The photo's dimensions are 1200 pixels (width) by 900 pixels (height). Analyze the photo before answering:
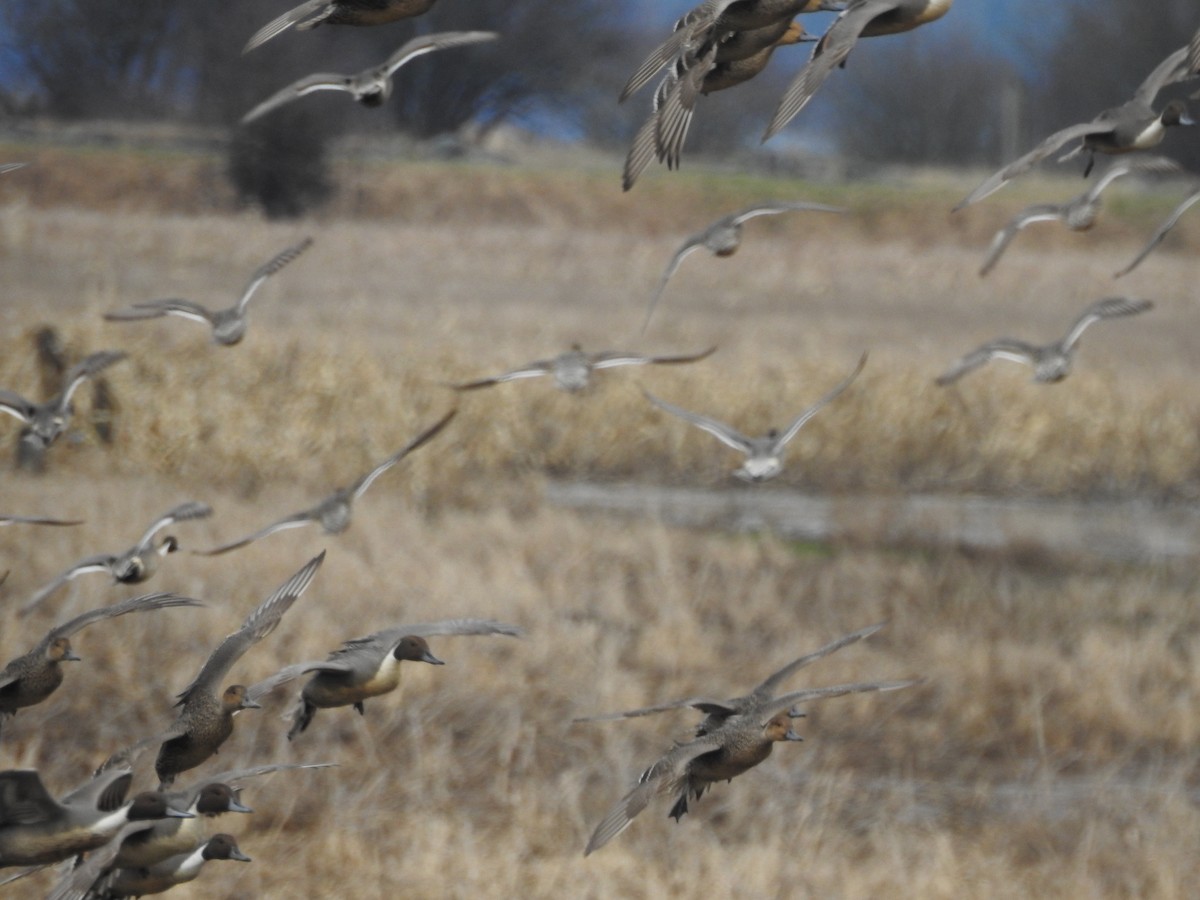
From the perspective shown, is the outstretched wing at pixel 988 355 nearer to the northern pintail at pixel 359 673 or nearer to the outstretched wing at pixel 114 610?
the northern pintail at pixel 359 673

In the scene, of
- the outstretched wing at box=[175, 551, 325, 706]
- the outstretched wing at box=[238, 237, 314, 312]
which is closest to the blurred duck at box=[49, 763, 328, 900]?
the outstretched wing at box=[175, 551, 325, 706]

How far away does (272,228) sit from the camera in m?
24.8

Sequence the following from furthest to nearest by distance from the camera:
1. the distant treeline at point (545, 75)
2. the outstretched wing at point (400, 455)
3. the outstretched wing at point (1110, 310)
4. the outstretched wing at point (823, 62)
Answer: the distant treeline at point (545, 75)
the outstretched wing at point (1110, 310)
the outstretched wing at point (400, 455)
the outstretched wing at point (823, 62)

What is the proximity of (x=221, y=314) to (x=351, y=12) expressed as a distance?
275 centimetres

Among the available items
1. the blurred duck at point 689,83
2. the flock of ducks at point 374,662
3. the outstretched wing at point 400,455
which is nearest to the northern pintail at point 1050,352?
the flock of ducks at point 374,662

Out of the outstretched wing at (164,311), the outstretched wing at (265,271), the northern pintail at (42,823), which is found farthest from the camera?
the outstretched wing at (265,271)

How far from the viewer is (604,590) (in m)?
11.5

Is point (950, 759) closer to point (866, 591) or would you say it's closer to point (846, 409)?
point (866, 591)

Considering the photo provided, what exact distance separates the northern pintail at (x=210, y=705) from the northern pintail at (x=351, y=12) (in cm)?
113

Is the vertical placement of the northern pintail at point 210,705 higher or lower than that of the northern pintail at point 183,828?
higher

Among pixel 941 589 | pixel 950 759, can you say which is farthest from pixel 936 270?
pixel 950 759

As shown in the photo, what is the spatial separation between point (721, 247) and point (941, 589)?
756 centimetres

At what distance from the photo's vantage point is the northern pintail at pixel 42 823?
3180 millimetres

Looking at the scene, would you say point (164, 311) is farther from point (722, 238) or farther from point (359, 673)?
point (359, 673)
